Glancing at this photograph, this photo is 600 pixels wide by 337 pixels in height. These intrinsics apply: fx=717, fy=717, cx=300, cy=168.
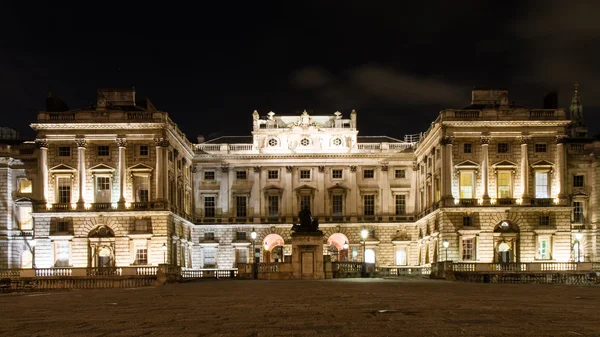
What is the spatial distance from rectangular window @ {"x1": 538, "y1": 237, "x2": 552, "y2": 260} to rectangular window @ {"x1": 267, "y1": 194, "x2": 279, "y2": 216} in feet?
85.5

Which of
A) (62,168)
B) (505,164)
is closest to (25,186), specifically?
Answer: (62,168)

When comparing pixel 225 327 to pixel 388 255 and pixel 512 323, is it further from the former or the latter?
pixel 388 255


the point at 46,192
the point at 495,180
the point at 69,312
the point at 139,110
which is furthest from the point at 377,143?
the point at 69,312

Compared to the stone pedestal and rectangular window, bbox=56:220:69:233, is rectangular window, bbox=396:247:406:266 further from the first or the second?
rectangular window, bbox=56:220:69:233

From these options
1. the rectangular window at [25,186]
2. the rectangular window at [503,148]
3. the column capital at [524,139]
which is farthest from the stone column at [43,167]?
the column capital at [524,139]

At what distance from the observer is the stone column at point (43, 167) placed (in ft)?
185

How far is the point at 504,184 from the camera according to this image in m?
58.3

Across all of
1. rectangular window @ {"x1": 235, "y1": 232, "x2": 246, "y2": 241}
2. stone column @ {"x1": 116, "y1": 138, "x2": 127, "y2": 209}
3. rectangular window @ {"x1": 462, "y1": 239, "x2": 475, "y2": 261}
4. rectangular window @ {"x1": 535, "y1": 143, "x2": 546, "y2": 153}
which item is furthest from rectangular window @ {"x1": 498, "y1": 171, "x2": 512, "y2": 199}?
stone column @ {"x1": 116, "y1": 138, "x2": 127, "y2": 209}

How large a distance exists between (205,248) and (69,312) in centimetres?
5179

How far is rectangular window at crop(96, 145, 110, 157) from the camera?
57.7m

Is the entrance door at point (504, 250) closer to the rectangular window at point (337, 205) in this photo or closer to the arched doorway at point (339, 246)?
the arched doorway at point (339, 246)

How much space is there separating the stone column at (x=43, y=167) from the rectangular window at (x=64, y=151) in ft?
3.48

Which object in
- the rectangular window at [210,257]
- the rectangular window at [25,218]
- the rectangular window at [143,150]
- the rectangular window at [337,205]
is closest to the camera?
the rectangular window at [143,150]

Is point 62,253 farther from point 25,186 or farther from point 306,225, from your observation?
point 306,225
